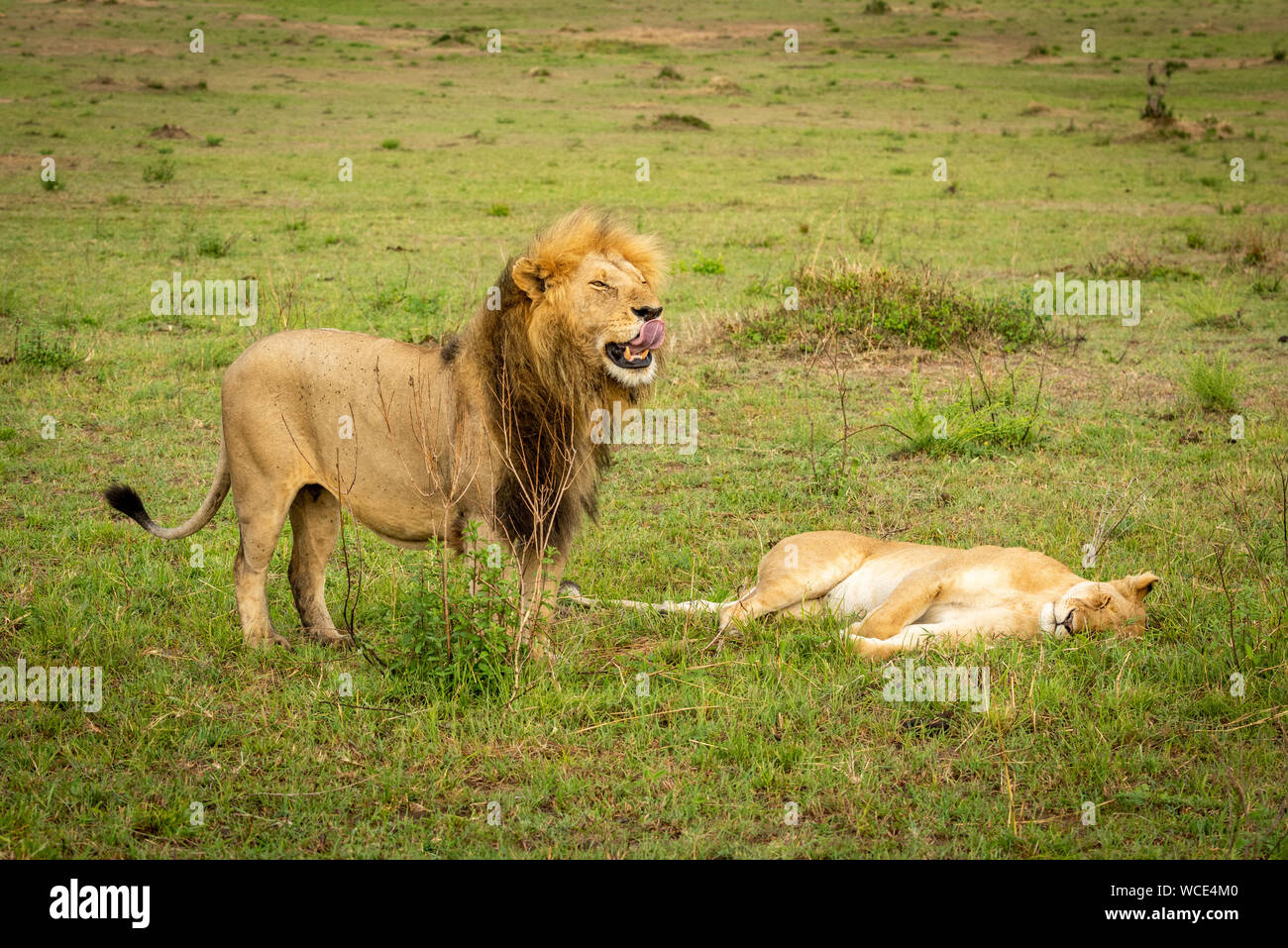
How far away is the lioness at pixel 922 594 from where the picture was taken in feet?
17.0

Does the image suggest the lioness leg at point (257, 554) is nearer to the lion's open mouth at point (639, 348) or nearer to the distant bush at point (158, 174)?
the lion's open mouth at point (639, 348)

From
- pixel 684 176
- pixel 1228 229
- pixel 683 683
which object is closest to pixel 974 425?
pixel 683 683

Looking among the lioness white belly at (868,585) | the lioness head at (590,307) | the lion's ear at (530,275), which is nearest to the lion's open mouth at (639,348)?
the lioness head at (590,307)

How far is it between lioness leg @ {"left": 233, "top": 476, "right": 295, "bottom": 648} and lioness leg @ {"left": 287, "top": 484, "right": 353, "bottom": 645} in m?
0.18

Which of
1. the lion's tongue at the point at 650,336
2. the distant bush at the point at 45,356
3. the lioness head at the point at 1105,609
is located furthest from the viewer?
the distant bush at the point at 45,356

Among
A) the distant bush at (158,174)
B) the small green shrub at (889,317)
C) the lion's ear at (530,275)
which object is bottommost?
the small green shrub at (889,317)

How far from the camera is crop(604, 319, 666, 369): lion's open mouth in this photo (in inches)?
185

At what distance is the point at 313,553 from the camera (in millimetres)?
5418

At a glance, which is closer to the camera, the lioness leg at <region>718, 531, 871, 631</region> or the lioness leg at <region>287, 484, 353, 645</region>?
the lioness leg at <region>287, 484, 353, 645</region>

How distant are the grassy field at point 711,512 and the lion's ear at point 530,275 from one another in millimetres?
1560

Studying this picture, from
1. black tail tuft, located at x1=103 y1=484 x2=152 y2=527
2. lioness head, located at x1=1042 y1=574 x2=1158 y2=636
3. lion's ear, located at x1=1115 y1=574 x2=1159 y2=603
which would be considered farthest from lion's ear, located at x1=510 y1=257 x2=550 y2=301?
lion's ear, located at x1=1115 y1=574 x2=1159 y2=603

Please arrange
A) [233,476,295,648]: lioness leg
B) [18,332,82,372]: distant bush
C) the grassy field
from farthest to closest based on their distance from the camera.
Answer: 1. [18,332,82,372]: distant bush
2. [233,476,295,648]: lioness leg
3. the grassy field

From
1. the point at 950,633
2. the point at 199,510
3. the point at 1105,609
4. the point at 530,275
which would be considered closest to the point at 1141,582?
the point at 1105,609

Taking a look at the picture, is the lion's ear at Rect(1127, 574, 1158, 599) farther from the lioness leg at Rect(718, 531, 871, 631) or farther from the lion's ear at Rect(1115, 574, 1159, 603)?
the lioness leg at Rect(718, 531, 871, 631)
